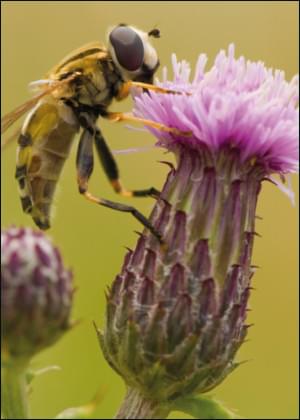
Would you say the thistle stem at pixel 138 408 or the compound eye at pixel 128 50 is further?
the compound eye at pixel 128 50

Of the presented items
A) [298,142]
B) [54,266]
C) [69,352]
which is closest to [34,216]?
[54,266]

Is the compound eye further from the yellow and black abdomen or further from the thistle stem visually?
the thistle stem

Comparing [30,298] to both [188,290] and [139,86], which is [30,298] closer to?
[188,290]

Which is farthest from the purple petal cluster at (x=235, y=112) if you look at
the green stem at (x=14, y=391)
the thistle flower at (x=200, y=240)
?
the green stem at (x=14, y=391)

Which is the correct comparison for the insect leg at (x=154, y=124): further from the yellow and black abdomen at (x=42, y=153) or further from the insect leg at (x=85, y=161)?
the yellow and black abdomen at (x=42, y=153)

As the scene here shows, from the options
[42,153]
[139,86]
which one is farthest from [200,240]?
[42,153]

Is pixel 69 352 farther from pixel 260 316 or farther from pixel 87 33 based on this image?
pixel 87 33

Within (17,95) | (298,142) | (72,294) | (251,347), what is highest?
(17,95)
